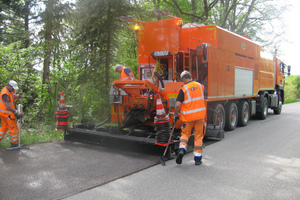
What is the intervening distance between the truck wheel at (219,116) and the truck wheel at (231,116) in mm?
410

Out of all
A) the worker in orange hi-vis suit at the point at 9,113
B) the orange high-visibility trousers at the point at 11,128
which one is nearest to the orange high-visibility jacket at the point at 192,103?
the worker in orange hi-vis suit at the point at 9,113

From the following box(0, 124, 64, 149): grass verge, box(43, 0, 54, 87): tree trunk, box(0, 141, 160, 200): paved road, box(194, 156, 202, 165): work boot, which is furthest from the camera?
box(43, 0, 54, 87): tree trunk

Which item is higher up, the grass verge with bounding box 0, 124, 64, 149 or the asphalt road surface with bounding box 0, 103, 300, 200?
the grass verge with bounding box 0, 124, 64, 149

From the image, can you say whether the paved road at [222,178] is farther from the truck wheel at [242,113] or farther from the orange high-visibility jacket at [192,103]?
the truck wheel at [242,113]

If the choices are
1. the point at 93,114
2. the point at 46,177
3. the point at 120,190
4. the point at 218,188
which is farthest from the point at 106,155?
the point at 93,114

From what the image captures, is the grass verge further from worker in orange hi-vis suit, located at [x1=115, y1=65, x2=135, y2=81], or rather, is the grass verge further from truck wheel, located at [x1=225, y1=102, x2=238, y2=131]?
truck wheel, located at [x1=225, y1=102, x2=238, y2=131]

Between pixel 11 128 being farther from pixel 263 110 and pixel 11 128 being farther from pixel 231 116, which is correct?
pixel 263 110

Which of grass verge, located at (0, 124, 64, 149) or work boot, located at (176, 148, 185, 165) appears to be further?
grass verge, located at (0, 124, 64, 149)

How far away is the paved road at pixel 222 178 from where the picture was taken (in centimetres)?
375

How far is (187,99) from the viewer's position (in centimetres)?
518

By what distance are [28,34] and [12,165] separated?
28.1 feet

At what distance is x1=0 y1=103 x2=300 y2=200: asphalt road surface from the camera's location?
3.80 metres

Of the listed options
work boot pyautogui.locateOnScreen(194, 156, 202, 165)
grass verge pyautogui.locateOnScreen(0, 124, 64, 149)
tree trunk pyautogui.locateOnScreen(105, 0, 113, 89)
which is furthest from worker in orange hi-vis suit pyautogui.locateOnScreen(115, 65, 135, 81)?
tree trunk pyautogui.locateOnScreen(105, 0, 113, 89)

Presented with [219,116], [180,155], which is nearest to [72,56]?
[219,116]
